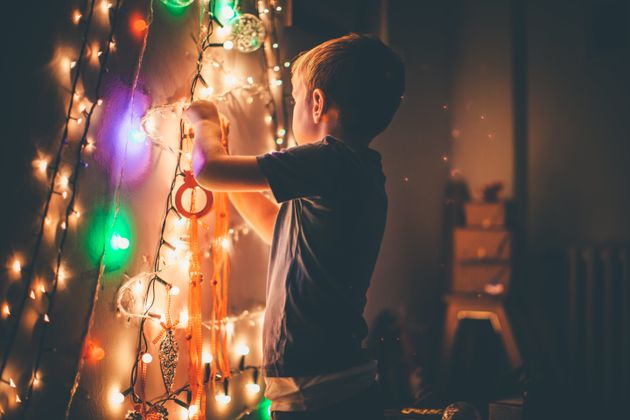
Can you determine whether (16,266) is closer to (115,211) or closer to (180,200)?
(115,211)

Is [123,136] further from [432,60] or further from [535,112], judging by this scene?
[535,112]

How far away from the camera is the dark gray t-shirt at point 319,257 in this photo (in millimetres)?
1062

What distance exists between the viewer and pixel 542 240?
3.46 metres

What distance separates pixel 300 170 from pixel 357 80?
268 mm

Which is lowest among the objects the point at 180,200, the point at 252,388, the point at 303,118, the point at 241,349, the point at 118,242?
the point at 252,388

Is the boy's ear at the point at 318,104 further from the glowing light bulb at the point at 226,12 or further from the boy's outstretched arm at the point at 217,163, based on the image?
the glowing light bulb at the point at 226,12

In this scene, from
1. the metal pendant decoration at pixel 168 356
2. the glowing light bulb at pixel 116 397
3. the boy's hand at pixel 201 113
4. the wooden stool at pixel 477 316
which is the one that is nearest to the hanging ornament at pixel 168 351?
the metal pendant decoration at pixel 168 356

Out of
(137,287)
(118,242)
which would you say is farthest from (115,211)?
(137,287)

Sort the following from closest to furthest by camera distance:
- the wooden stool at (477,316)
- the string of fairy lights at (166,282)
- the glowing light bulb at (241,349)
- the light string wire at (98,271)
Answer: the light string wire at (98,271) < the string of fairy lights at (166,282) < the glowing light bulb at (241,349) < the wooden stool at (477,316)

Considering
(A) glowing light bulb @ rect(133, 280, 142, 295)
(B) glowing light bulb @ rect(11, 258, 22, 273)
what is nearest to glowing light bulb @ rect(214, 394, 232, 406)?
(A) glowing light bulb @ rect(133, 280, 142, 295)

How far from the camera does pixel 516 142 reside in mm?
3523

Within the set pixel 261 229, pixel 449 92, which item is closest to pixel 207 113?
pixel 261 229

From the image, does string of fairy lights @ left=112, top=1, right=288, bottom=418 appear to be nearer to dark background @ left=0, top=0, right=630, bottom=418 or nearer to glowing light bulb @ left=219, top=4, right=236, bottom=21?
glowing light bulb @ left=219, top=4, right=236, bottom=21

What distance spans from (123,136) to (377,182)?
0.61 meters
